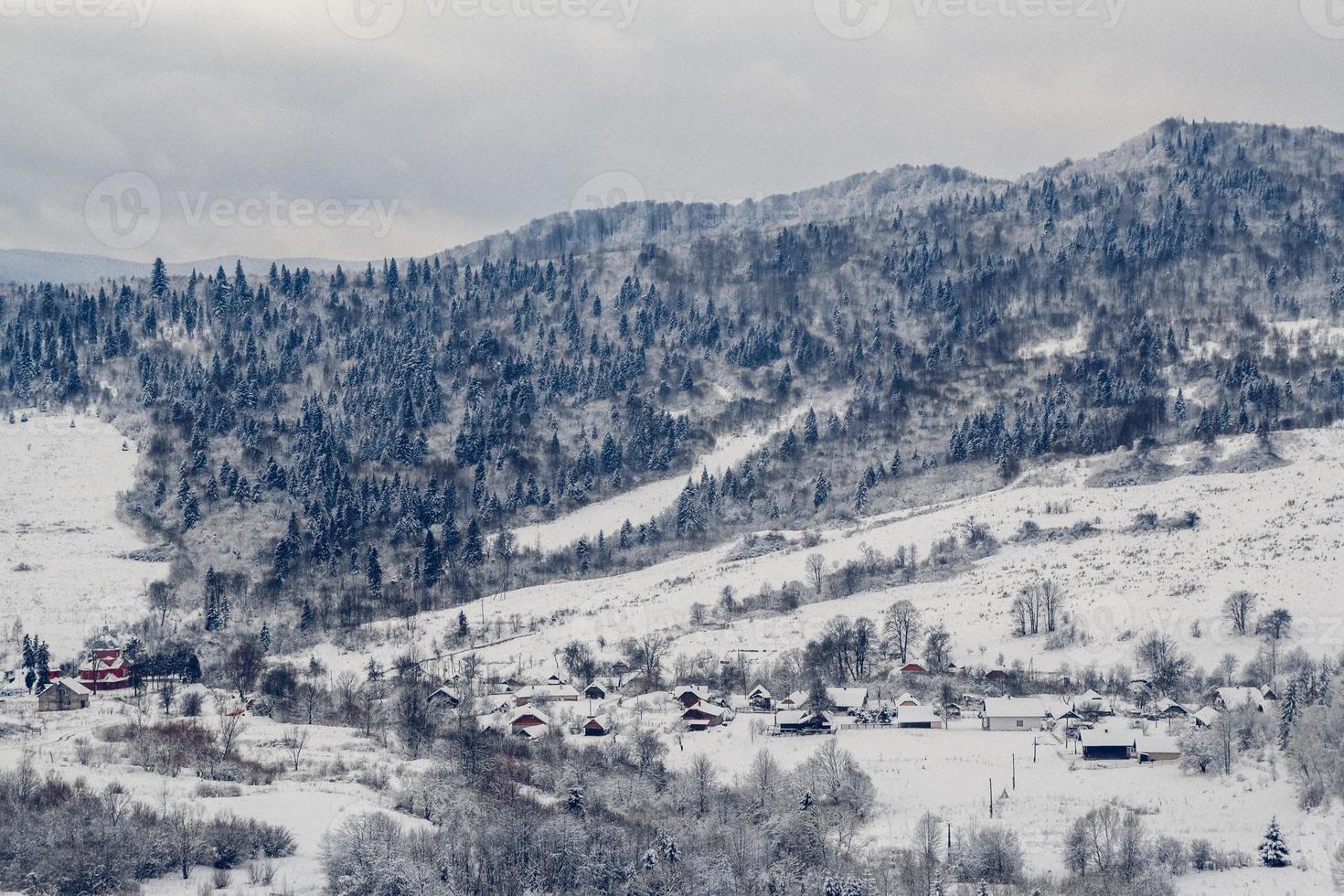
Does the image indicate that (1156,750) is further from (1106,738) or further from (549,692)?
(549,692)

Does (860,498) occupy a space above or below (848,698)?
above

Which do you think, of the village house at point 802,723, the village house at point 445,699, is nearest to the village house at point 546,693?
the village house at point 445,699

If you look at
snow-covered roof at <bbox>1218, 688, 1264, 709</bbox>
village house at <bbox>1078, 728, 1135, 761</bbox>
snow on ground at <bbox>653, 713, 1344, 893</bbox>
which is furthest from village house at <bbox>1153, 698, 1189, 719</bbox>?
village house at <bbox>1078, 728, 1135, 761</bbox>

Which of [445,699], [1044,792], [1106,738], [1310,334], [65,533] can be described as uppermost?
[1310,334]

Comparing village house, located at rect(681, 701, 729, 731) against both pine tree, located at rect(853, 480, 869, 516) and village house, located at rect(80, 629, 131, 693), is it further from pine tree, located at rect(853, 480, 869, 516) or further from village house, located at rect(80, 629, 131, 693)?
pine tree, located at rect(853, 480, 869, 516)

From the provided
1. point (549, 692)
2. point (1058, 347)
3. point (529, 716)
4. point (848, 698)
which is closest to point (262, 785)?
point (529, 716)

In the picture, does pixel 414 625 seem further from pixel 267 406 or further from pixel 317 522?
pixel 267 406
